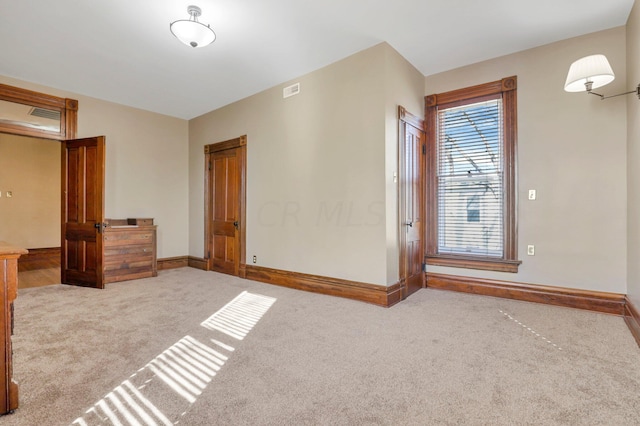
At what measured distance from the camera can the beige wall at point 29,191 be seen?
20.5ft

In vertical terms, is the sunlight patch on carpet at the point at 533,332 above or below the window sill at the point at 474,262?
below

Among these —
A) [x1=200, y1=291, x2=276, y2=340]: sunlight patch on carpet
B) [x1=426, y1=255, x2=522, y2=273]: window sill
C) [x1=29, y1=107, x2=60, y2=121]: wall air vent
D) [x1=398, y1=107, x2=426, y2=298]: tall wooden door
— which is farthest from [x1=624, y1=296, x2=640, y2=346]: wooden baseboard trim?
[x1=29, y1=107, x2=60, y2=121]: wall air vent

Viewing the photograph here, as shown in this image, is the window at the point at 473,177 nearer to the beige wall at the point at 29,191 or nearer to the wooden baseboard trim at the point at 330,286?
the wooden baseboard trim at the point at 330,286

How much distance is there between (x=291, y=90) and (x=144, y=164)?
3263mm

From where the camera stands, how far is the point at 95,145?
15.1ft

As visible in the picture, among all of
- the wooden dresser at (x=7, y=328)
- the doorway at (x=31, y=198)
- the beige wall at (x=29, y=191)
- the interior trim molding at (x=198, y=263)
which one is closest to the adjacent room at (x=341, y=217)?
the wooden dresser at (x=7, y=328)

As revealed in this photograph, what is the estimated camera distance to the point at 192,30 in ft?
9.53

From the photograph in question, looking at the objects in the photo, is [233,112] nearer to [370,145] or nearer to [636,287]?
[370,145]

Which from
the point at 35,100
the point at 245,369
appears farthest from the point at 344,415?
the point at 35,100

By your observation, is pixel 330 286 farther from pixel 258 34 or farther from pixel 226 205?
pixel 258 34

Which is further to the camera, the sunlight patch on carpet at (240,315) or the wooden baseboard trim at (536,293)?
the wooden baseboard trim at (536,293)

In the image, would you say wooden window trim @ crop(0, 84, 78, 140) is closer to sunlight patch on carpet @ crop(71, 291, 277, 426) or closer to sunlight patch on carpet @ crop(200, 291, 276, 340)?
sunlight patch on carpet @ crop(200, 291, 276, 340)

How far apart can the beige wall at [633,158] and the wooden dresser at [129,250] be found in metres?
6.23

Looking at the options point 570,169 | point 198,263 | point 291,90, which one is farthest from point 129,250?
point 570,169
